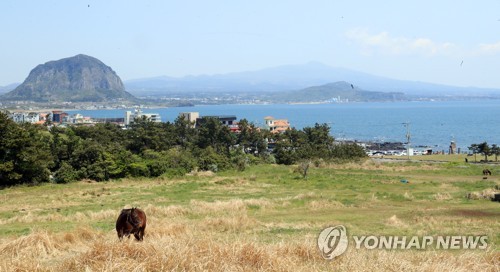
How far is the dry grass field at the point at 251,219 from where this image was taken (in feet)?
20.9

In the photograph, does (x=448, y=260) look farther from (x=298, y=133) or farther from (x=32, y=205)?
(x=298, y=133)

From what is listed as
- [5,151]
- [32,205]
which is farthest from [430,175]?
[5,151]

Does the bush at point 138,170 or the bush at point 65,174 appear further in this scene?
the bush at point 138,170

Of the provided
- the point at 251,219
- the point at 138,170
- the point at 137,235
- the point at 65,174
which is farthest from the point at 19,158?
the point at 137,235

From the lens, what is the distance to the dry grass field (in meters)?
6.38

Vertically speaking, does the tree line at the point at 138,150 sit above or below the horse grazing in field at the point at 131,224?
below

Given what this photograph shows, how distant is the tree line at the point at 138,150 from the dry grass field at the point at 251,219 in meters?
1.63

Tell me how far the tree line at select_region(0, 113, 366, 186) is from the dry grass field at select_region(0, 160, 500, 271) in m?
1.63

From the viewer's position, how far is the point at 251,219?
14836 millimetres

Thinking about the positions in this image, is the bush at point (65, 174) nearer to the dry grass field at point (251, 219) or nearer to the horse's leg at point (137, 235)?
the dry grass field at point (251, 219)

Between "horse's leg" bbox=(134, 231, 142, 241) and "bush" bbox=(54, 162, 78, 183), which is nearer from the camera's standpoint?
"horse's leg" bbox=(134, 231, 142, 241)
